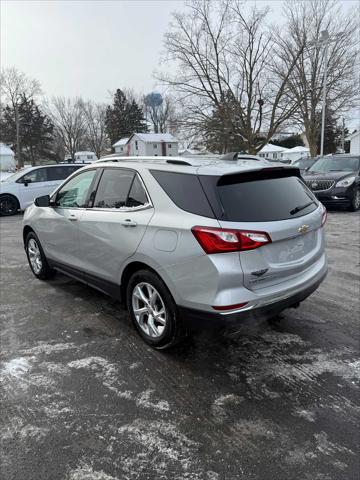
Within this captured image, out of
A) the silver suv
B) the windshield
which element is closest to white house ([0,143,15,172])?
the windshield

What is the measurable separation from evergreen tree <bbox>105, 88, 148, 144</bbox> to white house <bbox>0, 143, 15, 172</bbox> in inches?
845

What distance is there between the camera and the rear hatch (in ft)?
9.46

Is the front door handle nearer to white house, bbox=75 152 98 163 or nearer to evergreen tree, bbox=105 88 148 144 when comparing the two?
white house, bbox=75 152 98 163

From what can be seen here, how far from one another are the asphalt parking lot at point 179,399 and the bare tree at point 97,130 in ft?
272

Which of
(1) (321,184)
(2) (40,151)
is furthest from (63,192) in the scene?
(2) (40,151)

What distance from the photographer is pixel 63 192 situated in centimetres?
488

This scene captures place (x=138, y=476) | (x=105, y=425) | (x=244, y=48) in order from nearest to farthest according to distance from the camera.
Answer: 1. (x=138, y=476)
2. (x=105, y=425)
3. (x=244, y=48)

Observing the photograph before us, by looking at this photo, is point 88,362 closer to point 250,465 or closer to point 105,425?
point 105,425

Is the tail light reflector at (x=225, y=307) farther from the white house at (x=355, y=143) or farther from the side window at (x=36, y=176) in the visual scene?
the white house at (x=355, y=143)

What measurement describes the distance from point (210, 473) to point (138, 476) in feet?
1.35

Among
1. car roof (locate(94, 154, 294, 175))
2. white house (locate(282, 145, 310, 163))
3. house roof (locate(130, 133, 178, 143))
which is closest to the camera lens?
car roof (locate(94, 154, 294, 175))

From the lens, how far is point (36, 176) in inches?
511

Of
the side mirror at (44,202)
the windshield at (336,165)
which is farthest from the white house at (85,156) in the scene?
the side mirror at (44,202)

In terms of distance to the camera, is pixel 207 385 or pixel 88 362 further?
pixel 88 362
